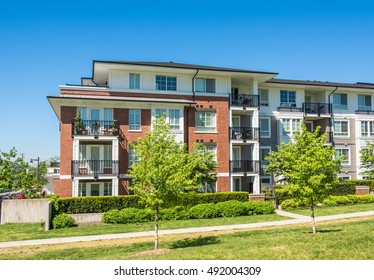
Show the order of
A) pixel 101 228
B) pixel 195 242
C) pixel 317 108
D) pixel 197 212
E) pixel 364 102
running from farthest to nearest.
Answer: pixel 364 102 → pixel 317 108 → pixel 197 212 → pixel 101 228 → pixel 195 242

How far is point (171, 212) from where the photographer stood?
80.0ft

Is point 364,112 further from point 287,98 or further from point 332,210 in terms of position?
point 332,210

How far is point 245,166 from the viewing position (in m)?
31.4

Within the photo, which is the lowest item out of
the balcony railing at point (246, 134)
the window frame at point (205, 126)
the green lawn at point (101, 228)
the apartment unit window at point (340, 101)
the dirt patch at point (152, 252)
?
the green lawn at point (101, 228)

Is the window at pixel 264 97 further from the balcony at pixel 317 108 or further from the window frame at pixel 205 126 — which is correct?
the window frame at pixel 205 126

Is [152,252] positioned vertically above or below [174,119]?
below

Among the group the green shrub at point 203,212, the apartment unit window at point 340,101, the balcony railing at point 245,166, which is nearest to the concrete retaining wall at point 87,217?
the green shrub at point 203,212

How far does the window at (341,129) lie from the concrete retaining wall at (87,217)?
26452 millimetres

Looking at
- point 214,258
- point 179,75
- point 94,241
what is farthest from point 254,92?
point 214,258

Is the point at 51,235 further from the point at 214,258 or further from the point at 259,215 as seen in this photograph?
the point at 259,215

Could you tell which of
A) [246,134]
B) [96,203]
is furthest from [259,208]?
[96,203]

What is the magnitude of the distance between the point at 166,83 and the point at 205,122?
4829 millimetres

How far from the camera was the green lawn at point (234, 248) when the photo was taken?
36.4 ft

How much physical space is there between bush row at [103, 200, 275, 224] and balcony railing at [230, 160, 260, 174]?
5.22m
